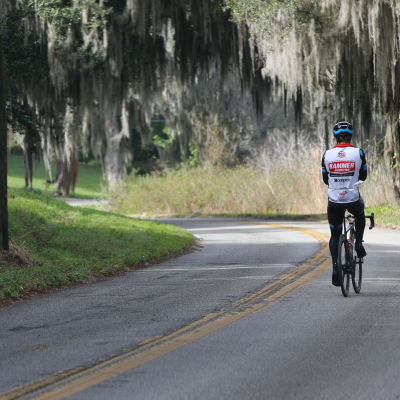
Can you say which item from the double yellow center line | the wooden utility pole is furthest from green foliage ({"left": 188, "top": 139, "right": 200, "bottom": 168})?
the double yellow center line

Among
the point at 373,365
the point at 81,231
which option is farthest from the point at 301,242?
the point at 373,365

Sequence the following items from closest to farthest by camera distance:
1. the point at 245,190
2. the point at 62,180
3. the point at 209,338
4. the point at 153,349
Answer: the point at 153,349, the point at 209,338, the point at 245,190, the point at 62,180

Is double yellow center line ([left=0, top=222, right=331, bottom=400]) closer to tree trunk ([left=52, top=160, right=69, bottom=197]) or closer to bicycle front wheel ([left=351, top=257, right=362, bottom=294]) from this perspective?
bicycle front wheel ([left=351, top=257, right=362, bottom=294])

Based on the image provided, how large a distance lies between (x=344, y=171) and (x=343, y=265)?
1260 millimetres

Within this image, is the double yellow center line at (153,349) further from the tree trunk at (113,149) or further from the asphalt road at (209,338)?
the tree trunk at (113,149)

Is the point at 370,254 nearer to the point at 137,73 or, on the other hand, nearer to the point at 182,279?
the point at 182,279

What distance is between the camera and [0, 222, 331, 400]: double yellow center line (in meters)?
5.10

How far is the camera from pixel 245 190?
34406 millimetres

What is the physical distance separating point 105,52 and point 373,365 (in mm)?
17532

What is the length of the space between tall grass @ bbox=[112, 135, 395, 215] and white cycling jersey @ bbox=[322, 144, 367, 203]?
758 inches

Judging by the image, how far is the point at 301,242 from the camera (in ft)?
57.3

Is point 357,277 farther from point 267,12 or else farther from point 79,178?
point 79,178

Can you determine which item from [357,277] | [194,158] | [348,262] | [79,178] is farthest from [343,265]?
[79,178]

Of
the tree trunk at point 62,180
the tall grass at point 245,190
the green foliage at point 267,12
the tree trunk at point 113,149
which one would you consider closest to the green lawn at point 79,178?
the tree trunk at point 62,180
